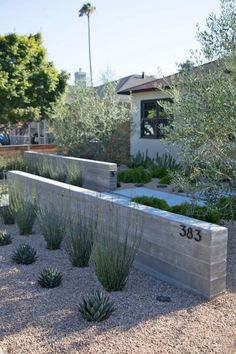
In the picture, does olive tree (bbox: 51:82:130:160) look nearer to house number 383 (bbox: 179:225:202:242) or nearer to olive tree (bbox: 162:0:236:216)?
olive tree (bbox: 162:0:236:216)

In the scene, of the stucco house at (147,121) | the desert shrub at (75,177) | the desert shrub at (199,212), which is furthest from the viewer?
the stucco house at (147,121)

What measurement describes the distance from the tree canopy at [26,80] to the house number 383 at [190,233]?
11.0 meters

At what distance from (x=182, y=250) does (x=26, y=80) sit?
12.3 metres

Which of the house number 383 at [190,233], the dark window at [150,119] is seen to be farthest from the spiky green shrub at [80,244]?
the dark window at [150,119]

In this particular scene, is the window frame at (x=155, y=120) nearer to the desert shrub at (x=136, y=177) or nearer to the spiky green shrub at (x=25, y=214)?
the desert shrub at (x=136, y=177)

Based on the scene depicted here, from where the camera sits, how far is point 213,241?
3922 millimetres

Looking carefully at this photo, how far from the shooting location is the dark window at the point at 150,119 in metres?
15.0

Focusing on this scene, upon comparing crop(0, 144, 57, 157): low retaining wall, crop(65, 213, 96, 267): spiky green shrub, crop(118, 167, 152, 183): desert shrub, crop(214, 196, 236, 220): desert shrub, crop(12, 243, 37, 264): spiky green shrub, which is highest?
crop(0, 144, 57, 157): low retaining wall

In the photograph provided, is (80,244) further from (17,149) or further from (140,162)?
(17,149)

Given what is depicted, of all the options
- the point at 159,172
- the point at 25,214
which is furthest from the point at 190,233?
the point at 159,172

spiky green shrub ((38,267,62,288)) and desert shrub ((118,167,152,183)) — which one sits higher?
desert shrub ((118,167,152,183))

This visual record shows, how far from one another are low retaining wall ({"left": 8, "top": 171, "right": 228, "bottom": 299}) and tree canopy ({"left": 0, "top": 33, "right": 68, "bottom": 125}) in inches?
395

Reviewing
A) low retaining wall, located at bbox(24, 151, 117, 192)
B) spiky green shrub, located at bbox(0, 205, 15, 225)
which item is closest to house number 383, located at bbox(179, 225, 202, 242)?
spiky green shrub, located at bbox(0, 205, 15, 225)

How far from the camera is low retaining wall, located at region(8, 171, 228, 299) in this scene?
13.0ft
